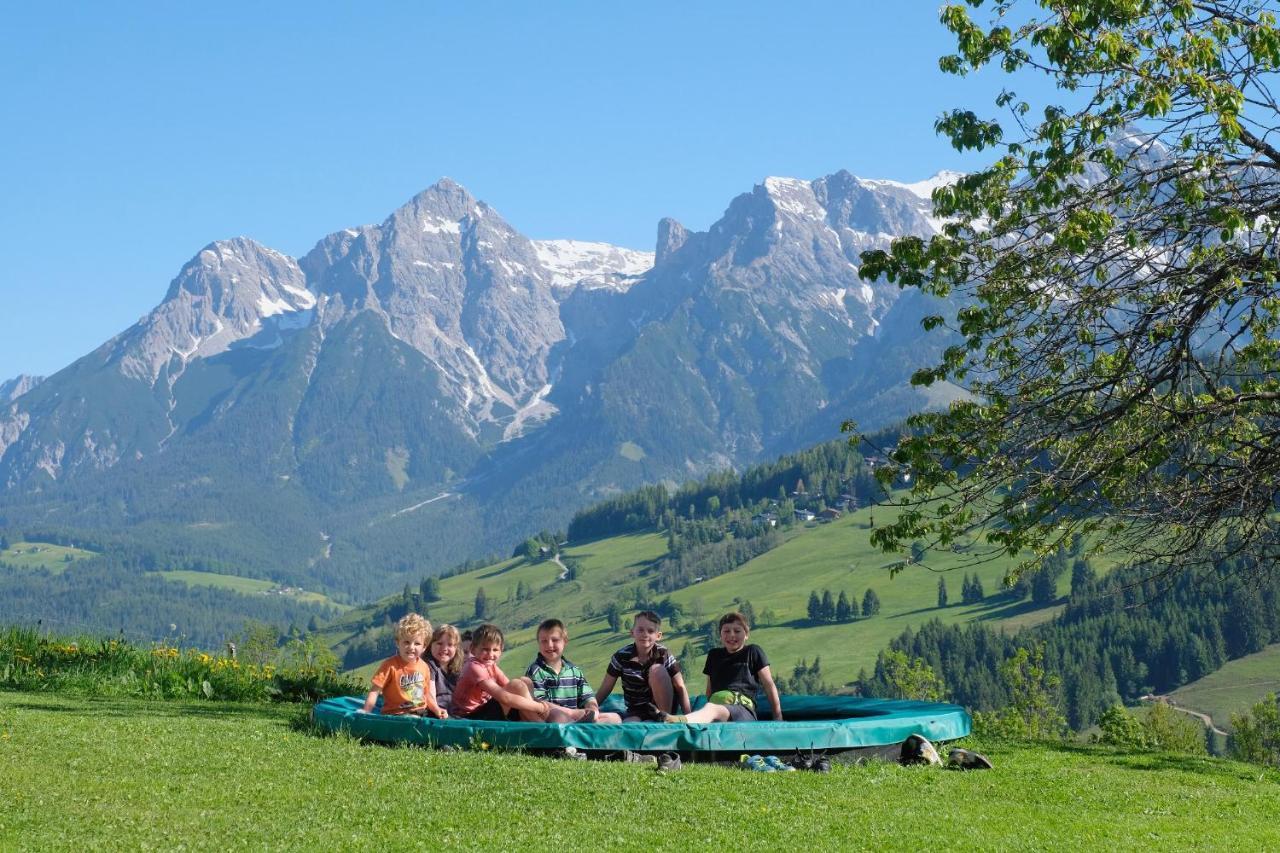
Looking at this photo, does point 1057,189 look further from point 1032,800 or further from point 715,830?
point 715,830

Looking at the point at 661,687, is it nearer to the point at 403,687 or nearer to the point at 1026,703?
the point at 403,687

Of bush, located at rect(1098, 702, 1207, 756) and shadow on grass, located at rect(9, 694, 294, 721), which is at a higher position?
shadow on grass, located at rect(9, 694, 294, 721)

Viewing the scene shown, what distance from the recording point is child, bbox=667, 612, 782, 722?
59.5 ft

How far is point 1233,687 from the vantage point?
571ft

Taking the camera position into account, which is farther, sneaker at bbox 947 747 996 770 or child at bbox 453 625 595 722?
child at bbox 453 625 595 722

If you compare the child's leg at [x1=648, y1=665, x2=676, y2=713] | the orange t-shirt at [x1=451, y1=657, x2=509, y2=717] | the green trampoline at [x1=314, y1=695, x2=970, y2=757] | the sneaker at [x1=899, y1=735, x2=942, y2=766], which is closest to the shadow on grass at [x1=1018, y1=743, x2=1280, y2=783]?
the sneaker at [x1=899, y1=735, x2=942, y2=766]

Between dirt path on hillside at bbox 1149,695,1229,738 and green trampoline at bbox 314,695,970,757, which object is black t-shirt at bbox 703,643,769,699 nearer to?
green trampoline at bbox 314,695,970,757

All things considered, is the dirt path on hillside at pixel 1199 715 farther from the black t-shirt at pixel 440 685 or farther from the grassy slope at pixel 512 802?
the grassy slope at pixel 512 802

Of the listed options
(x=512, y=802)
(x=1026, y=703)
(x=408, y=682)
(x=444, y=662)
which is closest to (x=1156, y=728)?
(x=1026, y=703)

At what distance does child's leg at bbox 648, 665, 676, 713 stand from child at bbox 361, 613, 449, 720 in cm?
288

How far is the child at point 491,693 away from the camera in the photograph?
17.3 meters

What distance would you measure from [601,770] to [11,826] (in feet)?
20.0

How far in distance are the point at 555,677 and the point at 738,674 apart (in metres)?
2.59

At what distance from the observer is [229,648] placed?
88.0 feet
